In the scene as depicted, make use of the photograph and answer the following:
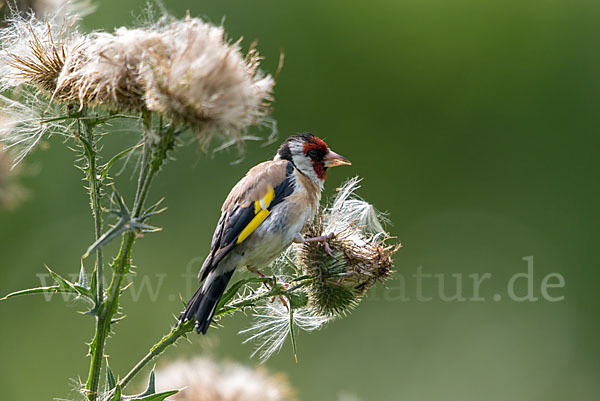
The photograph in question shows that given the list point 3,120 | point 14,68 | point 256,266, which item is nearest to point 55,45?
point 14,68

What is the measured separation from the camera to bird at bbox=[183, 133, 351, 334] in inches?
135

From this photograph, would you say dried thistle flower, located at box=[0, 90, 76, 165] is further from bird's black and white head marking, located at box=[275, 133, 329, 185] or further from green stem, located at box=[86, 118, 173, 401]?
bird's black and white head marking, located at box=[275, 133, 329, 185]

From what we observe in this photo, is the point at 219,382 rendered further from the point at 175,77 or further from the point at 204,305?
the point at 175,77

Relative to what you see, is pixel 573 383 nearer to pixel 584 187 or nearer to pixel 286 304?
pixel 584 187

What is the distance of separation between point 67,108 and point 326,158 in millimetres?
1714

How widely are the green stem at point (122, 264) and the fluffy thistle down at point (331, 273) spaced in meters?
1.01

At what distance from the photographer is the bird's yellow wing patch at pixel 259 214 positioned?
356 cm

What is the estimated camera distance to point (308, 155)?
4.29m

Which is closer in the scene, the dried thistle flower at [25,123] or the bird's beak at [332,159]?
the dried thistle flower at [25,123]

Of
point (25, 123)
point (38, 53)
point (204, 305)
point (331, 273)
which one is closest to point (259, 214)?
point (331, 273)

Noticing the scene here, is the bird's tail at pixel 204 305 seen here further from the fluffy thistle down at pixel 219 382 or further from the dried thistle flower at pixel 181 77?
the dried thistle flower at pixel 181 77

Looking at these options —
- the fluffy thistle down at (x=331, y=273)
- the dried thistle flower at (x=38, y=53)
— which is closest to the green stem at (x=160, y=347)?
the fluffy thistle down at (x=331, y=273)

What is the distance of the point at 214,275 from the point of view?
3.40 meters

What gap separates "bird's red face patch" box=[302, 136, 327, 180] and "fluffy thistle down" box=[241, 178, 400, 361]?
0.34 m
